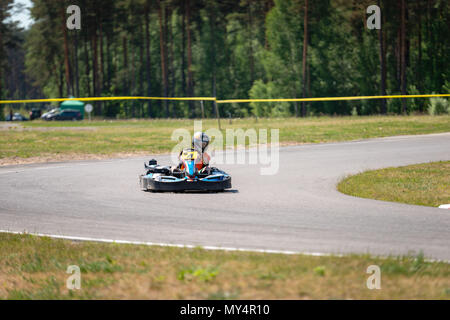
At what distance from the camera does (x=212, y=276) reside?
6.09 m

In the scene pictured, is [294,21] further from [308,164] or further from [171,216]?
[171,216]

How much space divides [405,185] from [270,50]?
191ft

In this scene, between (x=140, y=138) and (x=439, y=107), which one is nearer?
(x=140, y=138)

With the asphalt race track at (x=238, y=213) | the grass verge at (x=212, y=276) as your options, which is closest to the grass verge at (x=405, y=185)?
the asphalt race track at (x=238, y=213)

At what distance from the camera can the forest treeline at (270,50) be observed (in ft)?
175

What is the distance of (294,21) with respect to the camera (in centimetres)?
6047

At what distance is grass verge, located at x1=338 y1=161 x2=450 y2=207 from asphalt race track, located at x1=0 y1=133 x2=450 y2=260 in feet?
1.83

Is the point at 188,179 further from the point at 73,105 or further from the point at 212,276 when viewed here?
the point at 73,105

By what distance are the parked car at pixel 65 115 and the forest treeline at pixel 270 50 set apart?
326cm

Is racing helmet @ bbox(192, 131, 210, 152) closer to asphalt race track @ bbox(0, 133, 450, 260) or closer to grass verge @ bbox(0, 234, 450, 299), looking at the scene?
asphalt race track @ bbox(0, 133, 450, 260)

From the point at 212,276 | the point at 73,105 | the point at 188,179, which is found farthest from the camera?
the point at 73,105

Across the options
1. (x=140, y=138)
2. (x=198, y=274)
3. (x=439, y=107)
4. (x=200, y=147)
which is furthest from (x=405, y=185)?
(x=439, y=107)

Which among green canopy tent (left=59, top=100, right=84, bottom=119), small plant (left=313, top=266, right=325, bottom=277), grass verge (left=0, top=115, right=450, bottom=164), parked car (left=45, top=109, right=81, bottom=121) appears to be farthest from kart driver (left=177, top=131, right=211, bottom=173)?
green canopy tent (left=59, top=100, right=84, bottom=119)
